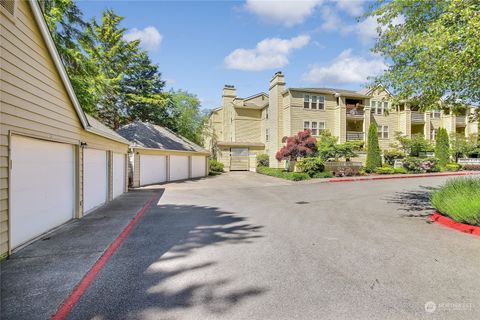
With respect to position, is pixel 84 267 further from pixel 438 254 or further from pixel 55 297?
pixel 438 254

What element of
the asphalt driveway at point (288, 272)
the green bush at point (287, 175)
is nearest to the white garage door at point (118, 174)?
the asphalt driveway at point (288, 272)

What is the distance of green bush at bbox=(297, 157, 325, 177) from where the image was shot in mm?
21742

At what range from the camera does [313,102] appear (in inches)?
1082

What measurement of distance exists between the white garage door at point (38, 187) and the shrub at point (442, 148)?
107 feet

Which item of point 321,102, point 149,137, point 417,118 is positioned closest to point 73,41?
point 149,137

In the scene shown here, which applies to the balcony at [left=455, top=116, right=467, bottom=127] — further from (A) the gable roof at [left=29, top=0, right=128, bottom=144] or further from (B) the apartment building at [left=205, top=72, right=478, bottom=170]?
(A) the gable roof at [left=29, top=0, right=128, bottom=144]

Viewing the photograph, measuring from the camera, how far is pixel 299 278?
413cm

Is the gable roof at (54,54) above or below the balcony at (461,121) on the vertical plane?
below

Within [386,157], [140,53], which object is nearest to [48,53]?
[140,53]

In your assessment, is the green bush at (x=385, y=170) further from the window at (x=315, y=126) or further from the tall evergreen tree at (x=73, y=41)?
the tall evergreen tree at (x=73, y=41)

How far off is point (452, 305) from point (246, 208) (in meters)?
7.18

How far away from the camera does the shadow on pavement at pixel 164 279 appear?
3.34 meters

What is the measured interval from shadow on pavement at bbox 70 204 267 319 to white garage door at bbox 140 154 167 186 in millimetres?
12277

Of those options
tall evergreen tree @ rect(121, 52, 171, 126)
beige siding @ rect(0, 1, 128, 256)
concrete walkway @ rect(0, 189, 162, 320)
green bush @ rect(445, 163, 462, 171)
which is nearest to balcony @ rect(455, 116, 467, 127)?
green bush @ rect(445, 163, 462, 171)
